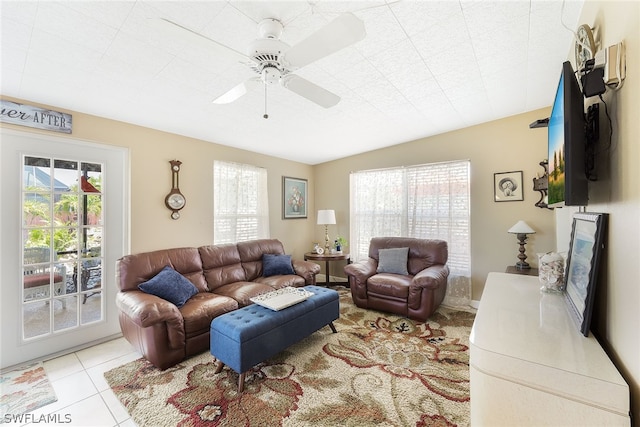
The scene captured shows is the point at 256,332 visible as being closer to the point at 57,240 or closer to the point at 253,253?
the point at 253,253

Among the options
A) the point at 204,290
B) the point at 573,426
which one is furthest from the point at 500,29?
the point at 204,290

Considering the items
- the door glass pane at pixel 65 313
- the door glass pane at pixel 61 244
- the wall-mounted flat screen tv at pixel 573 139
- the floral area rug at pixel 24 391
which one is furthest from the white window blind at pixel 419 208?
the floral area rug at pixel 24 391

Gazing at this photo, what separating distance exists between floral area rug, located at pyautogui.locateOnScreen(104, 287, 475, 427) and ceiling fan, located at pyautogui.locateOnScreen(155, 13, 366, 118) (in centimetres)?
218

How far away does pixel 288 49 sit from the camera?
1470mm

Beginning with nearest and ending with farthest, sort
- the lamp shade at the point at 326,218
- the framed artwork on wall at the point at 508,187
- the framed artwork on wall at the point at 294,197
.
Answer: the framed artwork on wall at the point at 508,187 < the lamp shade at the point at 326,218 < the framed artwork on wall at the point at 294,197

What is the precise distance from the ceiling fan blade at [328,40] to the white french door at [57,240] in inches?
99.6

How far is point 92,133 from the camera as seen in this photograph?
2.73m

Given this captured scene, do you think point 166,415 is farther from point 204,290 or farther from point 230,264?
point 230,264

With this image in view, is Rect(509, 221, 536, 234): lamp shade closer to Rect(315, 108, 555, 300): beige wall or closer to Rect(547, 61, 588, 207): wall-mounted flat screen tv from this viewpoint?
Rect(315, 108, 555, 300): beige wall

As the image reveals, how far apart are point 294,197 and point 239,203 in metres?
1.20

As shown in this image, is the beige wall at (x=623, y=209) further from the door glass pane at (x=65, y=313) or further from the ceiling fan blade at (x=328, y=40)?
the door glass pane at (x=65, y=313)

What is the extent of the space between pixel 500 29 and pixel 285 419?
9.79 feet

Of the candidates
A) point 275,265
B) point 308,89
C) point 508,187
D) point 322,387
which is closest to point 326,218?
point 275,265

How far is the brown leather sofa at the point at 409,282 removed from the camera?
319cm
